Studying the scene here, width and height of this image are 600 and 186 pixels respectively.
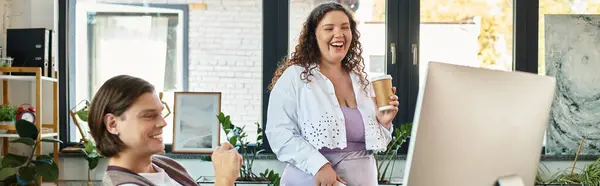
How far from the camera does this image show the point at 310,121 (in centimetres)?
207

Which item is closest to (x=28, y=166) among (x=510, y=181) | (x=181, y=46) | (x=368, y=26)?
(x=181, y=46)

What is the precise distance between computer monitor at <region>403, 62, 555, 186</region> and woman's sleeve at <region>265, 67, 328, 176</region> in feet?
3.13

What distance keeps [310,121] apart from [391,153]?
1.98 metres

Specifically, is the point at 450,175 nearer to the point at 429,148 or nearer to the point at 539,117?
the point at 429,148

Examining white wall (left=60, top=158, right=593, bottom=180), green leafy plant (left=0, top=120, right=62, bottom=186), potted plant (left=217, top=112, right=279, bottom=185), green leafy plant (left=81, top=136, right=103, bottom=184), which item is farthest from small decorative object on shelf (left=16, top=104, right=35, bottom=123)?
potted plant (left=217, top=112, right=279, bottom=185)

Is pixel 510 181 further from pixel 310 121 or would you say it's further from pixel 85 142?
pixel 85 142

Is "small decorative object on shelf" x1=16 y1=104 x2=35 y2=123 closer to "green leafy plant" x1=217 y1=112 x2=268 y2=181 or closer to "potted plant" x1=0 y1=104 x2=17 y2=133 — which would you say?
"potted plant" x1=0 y1=104 x2=17 y2=133

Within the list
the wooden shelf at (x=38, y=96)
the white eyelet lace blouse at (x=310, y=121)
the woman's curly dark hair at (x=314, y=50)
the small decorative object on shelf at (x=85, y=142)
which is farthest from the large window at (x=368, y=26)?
the white eyelet lace blouse at (x=310, y=121)

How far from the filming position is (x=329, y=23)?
213 cm

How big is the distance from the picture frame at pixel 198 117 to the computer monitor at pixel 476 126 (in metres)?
2.99

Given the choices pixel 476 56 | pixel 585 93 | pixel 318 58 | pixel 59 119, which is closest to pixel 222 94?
pixel 59 119

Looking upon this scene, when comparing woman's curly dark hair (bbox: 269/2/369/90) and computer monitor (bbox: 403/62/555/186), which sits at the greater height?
woman's curly dark hair (bbox: 269/2/369/90)

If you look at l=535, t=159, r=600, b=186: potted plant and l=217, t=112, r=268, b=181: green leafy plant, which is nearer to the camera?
l=217, t=112, r=268, b=181: green leafy plant

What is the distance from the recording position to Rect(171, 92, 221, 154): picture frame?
397 cm
